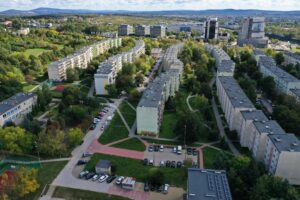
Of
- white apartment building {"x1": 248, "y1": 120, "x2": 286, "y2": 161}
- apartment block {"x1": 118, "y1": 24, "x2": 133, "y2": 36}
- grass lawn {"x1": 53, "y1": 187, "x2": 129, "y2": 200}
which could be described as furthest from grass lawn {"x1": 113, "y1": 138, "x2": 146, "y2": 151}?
apartment block {"x1": 118, "y1": 24, "x2": 133, "y2": 36}

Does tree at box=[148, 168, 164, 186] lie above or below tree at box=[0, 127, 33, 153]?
below

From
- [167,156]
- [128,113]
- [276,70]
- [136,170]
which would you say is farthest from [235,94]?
[276,70]

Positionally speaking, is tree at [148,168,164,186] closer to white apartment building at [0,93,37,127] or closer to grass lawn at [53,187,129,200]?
grass lawn at [53,187,129,200]

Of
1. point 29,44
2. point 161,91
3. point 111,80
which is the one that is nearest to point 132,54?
point 111,80

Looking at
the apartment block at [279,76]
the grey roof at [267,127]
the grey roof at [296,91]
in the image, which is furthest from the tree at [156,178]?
the apartment block at [279,76]

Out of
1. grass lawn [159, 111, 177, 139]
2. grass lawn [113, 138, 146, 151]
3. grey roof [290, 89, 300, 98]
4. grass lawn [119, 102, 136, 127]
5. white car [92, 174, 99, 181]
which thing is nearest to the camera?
white car [92, 174, 99, 181]

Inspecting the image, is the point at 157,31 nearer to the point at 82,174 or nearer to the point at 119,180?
the point at 82,174

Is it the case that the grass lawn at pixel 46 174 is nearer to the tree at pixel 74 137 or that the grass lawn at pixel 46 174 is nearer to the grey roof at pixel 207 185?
the tree at pixel 74 137
